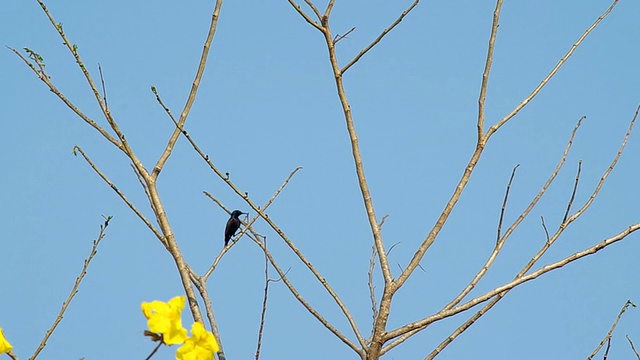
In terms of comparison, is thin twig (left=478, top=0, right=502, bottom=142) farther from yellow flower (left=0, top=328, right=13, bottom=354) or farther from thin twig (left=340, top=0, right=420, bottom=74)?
yellow flower (left=0, top=328, right=13, bottom=354)

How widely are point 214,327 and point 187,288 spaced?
0.17 m

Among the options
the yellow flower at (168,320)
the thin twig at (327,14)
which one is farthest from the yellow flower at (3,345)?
the thin twig at (327,14)

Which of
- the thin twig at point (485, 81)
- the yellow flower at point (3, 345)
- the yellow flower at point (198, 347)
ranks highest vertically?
the thin twig at point (485, 81)

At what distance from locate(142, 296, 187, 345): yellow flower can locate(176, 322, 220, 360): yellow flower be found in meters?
0.02

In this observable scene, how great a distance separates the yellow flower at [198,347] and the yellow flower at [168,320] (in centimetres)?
2

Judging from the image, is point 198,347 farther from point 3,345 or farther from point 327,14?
point 327,14

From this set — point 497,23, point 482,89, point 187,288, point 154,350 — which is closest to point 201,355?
point 154,350

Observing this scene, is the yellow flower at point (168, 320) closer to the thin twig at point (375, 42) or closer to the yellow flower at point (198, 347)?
the yellow flower at point (198, 347)

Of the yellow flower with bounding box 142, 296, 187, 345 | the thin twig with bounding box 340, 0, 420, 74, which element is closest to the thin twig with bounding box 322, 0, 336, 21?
the thin twig with bounding box 340, 0, 420, 74

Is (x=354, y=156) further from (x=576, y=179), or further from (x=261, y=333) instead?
(x=576, y=179)

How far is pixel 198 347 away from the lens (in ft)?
5.12

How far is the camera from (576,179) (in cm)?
283

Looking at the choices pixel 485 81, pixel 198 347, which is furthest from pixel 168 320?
pixel 485 81

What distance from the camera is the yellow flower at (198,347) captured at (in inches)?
61.0
